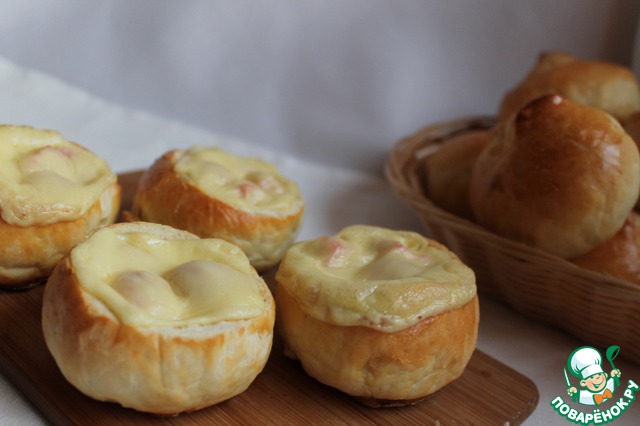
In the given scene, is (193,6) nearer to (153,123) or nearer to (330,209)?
(153,123)

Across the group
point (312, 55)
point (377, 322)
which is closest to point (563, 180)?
point (377, 322)

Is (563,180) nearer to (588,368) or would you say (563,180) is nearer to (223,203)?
(588,368)

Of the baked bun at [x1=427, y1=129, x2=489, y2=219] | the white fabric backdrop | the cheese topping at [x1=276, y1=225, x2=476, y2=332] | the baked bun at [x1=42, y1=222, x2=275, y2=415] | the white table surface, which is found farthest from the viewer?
the white fabric backdrop

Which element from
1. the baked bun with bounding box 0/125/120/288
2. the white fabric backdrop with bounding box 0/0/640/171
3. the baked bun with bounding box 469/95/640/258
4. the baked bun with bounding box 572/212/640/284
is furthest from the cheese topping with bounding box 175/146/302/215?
the white fabric backdrop with bounding box 0/0/640/171

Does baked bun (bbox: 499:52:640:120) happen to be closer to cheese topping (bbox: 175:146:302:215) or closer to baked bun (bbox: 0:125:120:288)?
cheese topping (bbox: 175:146:302:215)

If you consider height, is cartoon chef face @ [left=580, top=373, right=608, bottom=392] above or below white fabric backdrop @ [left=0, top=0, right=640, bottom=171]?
below

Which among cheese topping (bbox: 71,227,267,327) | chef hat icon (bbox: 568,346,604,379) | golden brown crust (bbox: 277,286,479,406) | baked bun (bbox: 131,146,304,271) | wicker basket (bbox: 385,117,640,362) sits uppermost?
cheese topping (bbox: 71,227,267,327)
